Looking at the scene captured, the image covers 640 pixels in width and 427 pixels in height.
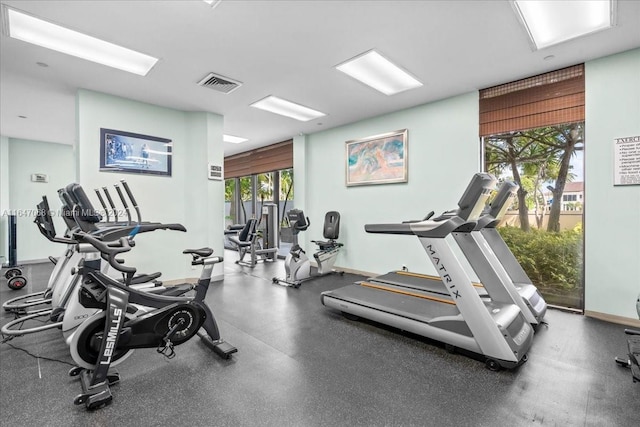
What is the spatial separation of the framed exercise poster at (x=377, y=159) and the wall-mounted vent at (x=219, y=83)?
242 cm

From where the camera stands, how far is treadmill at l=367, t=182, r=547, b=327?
9.01 feet

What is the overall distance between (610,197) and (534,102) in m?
1.38

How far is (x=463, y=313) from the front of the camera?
2.31 metres

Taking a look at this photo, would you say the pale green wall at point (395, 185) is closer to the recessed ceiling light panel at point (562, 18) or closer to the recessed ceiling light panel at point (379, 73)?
the recessed ceiling light panel at point (379, 73)

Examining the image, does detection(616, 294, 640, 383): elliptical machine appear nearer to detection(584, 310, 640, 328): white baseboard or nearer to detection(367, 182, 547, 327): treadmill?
detection(367, 182, 547, 327): treadmill

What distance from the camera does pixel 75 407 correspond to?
1.78 metres

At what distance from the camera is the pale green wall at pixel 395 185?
4.23 meters

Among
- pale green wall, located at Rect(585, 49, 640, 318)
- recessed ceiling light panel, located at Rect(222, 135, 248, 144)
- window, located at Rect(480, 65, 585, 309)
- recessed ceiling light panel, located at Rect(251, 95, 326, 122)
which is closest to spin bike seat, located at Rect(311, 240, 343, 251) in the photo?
recessed ceiling light panel, located at Rect(251, 95, 326, 122)

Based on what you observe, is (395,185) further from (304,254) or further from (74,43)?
(74,43)

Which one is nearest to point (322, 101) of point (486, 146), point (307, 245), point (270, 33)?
point (270, 33)

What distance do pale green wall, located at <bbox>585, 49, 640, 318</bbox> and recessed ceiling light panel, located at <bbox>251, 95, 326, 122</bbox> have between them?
3568 mm

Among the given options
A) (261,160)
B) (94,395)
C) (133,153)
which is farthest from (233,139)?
(94,395)

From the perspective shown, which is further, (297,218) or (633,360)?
(297,218)

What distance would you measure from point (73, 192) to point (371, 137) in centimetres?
426
